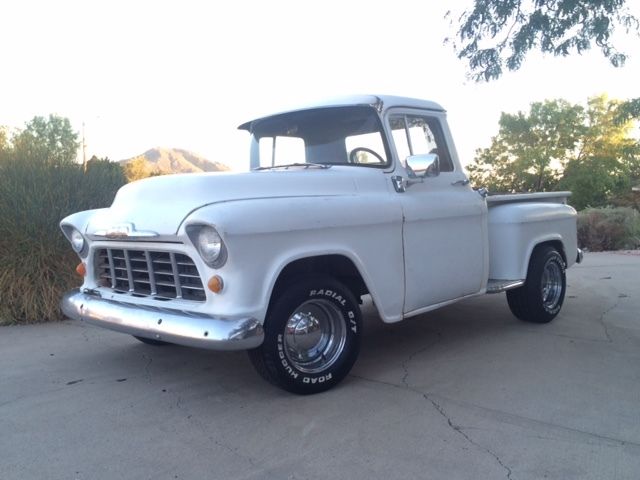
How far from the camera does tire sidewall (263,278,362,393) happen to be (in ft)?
12.4

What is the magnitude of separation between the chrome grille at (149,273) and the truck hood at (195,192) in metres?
0.21

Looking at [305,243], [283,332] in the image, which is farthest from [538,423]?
[305,243]

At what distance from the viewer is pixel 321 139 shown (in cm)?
520

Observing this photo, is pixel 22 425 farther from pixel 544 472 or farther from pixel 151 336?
pixel 544 472

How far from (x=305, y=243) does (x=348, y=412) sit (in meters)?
1.09

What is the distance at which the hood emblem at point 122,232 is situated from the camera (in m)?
3.89

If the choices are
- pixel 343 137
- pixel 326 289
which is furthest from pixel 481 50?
pixel 326 289

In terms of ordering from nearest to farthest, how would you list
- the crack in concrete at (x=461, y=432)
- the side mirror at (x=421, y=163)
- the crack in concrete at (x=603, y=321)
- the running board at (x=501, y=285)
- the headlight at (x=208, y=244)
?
the crack in concrete at (x=461, y=432)
the headlight at (x=208, y=244)
the side mirror at (x=421, y=163)
the running board at (x=501, y=285)
the crack in concrete at (x=603, y=321)

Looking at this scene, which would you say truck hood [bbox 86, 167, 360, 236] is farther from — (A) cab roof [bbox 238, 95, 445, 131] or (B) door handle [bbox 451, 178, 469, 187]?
(B) door handle [bbox 451, 178, 469, 187]

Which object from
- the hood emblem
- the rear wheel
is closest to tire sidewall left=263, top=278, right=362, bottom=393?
the hood emblem

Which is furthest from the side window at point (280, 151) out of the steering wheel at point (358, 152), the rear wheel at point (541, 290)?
the rear wheel at point (541, 290)

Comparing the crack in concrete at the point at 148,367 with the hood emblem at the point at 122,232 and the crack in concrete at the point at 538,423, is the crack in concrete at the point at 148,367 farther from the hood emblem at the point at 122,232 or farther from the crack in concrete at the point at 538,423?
the crack in concrete at the point at 538,423

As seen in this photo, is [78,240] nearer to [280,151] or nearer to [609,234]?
[280,151]

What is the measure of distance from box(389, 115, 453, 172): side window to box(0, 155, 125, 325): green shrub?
4.10 metres
